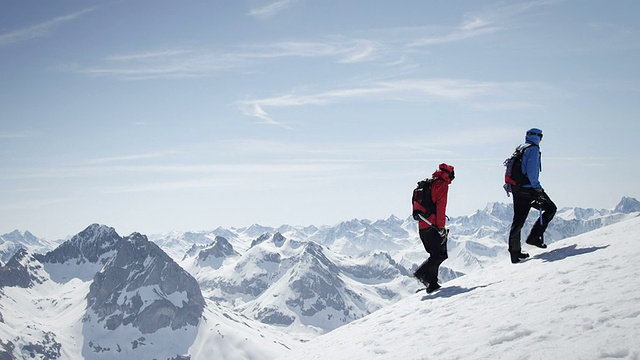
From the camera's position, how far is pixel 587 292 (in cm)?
900

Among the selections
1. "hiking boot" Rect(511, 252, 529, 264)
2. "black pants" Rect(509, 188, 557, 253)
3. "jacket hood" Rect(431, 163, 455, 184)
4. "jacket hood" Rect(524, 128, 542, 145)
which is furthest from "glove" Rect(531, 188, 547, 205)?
"jacket hood" Rect(431, 163, 455, 184)

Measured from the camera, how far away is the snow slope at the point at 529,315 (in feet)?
23.2

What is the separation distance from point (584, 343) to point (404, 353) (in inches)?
129

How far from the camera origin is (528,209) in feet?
46.9

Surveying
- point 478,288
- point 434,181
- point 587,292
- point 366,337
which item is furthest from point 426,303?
point 587,292

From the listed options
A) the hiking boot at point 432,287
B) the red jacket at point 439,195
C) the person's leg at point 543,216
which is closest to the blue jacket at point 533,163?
the person's leg at point 543,216

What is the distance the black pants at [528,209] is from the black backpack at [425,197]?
2739mm

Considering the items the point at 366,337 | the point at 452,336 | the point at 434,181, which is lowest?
the point at 366,337

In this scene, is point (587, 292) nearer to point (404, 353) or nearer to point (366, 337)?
point (404, 353)

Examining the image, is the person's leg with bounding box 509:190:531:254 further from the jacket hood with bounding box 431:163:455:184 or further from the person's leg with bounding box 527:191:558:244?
the jacket hood with bounding box 431:163:455:184

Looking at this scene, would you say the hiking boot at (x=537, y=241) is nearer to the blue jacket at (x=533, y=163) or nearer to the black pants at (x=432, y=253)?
the blue jacket at (x=533, y=163)

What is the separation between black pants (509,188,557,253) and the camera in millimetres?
13977

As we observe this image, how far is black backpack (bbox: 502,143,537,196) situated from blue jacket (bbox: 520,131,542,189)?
0.42 feet

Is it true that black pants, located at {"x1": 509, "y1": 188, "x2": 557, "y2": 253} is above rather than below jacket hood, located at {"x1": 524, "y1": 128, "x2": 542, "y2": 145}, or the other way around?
below
